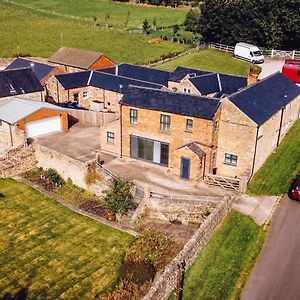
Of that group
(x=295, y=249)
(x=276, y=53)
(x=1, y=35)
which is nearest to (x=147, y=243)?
(x=295, y=249)

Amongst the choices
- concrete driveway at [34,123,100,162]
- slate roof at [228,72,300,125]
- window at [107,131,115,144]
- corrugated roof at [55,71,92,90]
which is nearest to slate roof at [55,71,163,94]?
corrugated roof at [55,71,92,90]

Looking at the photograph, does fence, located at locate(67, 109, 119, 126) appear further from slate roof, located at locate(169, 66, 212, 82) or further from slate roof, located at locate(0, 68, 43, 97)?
slate roof, located at locate(169, 66, 212, 82)

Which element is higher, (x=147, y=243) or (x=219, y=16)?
(x=219, y=16)

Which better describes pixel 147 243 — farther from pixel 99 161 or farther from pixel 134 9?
pixel 134 9

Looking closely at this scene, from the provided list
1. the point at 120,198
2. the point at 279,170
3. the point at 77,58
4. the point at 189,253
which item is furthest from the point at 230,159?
the point at 77,58

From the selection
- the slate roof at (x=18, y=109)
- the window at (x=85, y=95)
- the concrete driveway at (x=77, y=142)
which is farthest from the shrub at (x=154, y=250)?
the window at (x=85, y=95)
